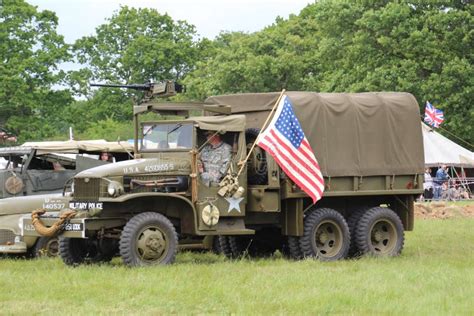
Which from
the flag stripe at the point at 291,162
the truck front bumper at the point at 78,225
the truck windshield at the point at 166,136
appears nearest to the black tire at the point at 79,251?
the truck front bumper at the point at 78,225

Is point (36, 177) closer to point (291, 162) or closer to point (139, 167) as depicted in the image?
point (139, 167)

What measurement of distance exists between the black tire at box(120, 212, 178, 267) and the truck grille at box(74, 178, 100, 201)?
648 millimetres

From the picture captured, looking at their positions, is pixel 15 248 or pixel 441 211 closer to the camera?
pixel 15 248

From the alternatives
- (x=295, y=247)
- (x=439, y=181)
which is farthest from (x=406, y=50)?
(x=295, y=247)

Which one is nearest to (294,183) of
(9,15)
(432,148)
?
(432,148)

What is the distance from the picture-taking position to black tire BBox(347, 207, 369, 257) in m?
16.4

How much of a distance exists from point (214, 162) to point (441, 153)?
2524cm

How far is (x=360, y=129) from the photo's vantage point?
16.2 metres

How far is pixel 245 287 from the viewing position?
1166 cm

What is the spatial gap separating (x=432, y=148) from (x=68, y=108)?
24.1 meters

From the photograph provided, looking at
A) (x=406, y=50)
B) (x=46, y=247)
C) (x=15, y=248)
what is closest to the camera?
(x=15, y=248)

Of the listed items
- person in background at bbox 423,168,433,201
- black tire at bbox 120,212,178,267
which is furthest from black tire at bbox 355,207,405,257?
person in background at bbox 423,168,433,201

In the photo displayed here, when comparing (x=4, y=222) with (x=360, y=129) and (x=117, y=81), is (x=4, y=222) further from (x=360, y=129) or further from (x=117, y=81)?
(x=117, y=81)

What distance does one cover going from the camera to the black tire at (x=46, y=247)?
15.9 m
